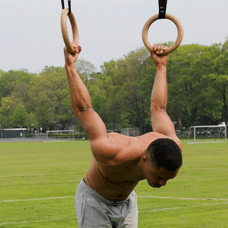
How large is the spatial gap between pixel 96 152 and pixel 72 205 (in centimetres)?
800

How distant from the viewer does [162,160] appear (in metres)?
3.58

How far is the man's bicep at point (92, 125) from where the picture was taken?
13.0 feet

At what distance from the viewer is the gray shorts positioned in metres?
4.46

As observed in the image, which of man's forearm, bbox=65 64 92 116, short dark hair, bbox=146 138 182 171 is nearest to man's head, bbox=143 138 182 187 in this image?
short dark hair, bbox=146 138 182 171

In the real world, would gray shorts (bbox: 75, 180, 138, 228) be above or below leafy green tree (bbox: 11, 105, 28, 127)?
below

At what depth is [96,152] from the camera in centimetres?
388

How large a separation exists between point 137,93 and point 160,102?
66.7 metres

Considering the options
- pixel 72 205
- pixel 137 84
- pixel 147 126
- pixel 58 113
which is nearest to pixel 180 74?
pixel 137 84

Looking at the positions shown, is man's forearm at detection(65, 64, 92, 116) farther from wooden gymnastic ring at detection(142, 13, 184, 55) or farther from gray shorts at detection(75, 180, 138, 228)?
wooden gymnastic ring at detection(142, 13, 184, 55)

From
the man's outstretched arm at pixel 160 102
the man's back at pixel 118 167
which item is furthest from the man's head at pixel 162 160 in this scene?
the man's outstretched arm at pixel 160 102

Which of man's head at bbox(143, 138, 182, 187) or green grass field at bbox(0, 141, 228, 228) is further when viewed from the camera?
green grass field at bbox(0, 141, 228, 228)

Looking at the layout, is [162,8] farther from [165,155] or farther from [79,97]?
[165,155]

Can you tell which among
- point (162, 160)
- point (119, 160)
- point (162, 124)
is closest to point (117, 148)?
point (119, 160)

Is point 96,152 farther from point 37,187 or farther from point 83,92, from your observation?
point 37,187
